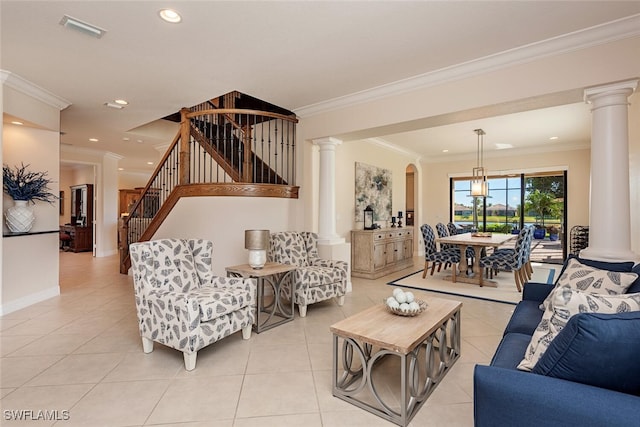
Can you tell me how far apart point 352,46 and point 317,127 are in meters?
1.85

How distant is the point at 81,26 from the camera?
2756 mm

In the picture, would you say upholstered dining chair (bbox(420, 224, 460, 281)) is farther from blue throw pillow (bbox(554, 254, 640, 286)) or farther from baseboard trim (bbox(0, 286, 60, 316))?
baseboard trim (bbox(0, 286, 60, 316))

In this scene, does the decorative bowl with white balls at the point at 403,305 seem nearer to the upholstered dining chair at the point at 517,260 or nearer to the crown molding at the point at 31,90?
Result: the upholstered dining chair at the point at 517,260

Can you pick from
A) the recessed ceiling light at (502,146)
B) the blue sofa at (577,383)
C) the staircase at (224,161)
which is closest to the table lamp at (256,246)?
the staircase at (224,161)

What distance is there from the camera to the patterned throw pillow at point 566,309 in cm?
148

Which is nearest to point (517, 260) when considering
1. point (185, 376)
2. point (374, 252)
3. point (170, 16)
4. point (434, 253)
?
point (434, 253)

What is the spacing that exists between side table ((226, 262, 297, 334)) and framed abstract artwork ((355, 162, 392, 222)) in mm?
2925

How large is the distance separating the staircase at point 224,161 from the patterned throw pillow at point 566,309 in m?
3.94

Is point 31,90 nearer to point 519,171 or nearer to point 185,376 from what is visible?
point 185,376

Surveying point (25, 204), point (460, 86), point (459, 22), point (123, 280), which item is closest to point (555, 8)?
point (459, 22)

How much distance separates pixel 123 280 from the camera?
5.76 metres

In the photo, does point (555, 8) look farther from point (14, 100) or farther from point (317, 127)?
point (14, 100)

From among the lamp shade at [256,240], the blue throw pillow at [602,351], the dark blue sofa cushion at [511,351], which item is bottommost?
the dark blue sofa cushion at [511,351]

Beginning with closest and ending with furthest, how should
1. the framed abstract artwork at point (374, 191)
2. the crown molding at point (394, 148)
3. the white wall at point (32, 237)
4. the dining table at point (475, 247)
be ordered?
1. the white wall at point (32, 237)
2. the dining table at point (475, 247)
3. the framed abstract artwork at point (374, 191)
4. the crown molding at point (394, 148)
